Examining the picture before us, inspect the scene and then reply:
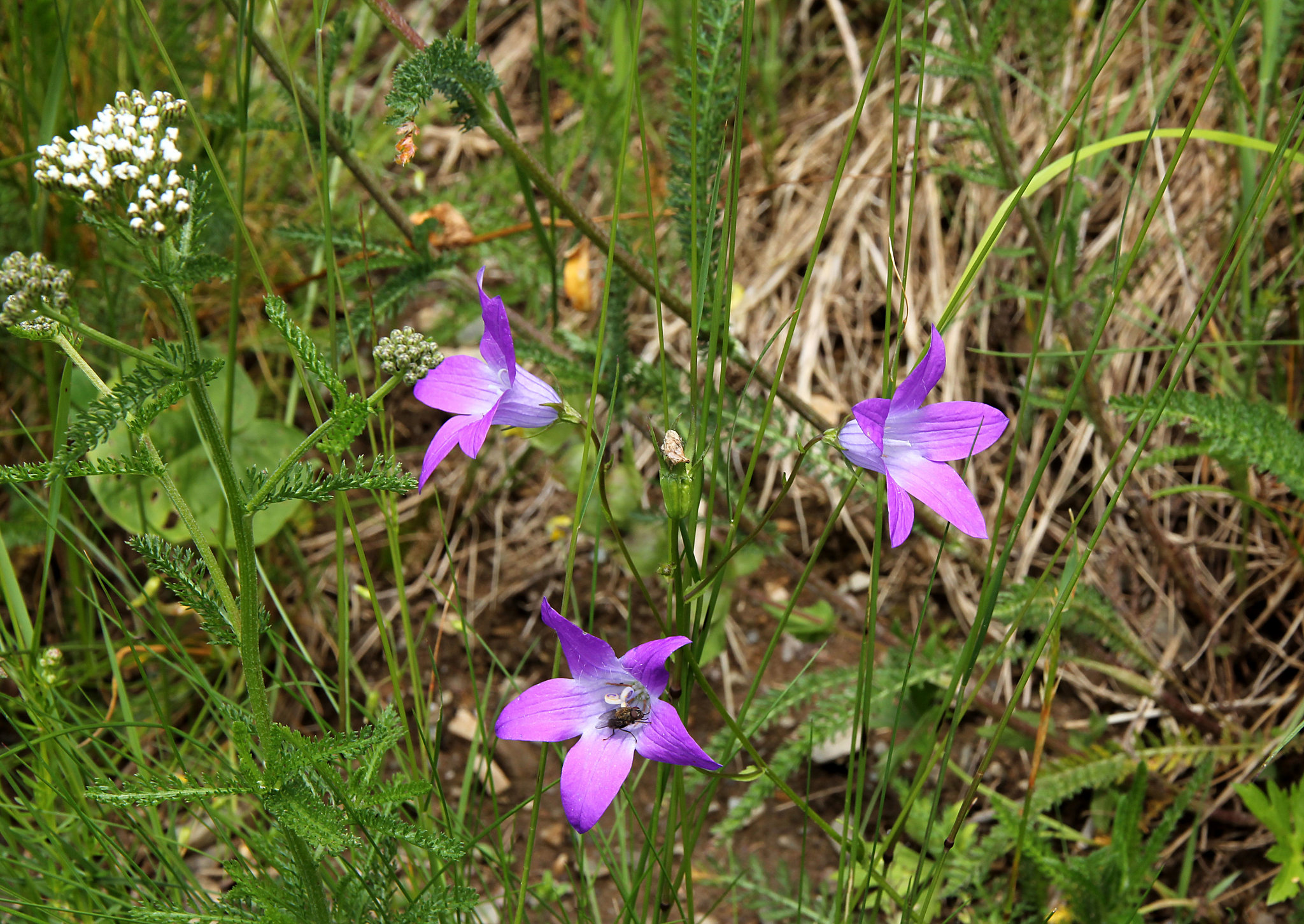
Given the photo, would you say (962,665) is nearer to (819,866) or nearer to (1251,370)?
(819,866)

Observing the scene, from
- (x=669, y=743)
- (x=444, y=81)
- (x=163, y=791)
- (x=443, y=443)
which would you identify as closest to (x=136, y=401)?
(x=443, y=443)

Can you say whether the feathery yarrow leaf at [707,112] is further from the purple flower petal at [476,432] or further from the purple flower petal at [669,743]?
the purple flower petal at [669,743]

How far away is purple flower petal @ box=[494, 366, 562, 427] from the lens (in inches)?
51.4

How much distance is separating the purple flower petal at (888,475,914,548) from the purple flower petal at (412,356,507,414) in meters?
0.52

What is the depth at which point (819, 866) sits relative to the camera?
2.22 m

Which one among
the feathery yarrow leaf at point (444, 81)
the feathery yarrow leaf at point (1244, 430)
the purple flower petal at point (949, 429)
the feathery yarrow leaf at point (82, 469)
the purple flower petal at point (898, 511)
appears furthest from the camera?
the feathery yarrow leaf at point (1244, 430)

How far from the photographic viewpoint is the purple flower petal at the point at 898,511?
1.13 metres

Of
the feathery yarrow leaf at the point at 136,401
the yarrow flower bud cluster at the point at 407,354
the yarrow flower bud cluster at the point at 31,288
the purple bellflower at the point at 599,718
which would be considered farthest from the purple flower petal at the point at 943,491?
the yarrow flower bud cluster at the point at 31,288

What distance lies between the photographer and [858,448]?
1.27 m

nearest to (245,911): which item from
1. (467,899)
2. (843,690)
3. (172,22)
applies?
(467,899)

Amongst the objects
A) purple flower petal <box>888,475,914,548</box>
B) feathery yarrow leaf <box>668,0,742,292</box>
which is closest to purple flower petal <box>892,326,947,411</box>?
purple flower petal <box>888,475,914,548</box>

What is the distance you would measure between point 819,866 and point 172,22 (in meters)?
2.90

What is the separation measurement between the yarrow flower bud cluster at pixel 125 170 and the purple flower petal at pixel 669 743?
75 centimetres

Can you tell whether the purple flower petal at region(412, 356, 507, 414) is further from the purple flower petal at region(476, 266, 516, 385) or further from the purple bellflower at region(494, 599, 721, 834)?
the purple bellflower at region(494, 599, 721, 834)
